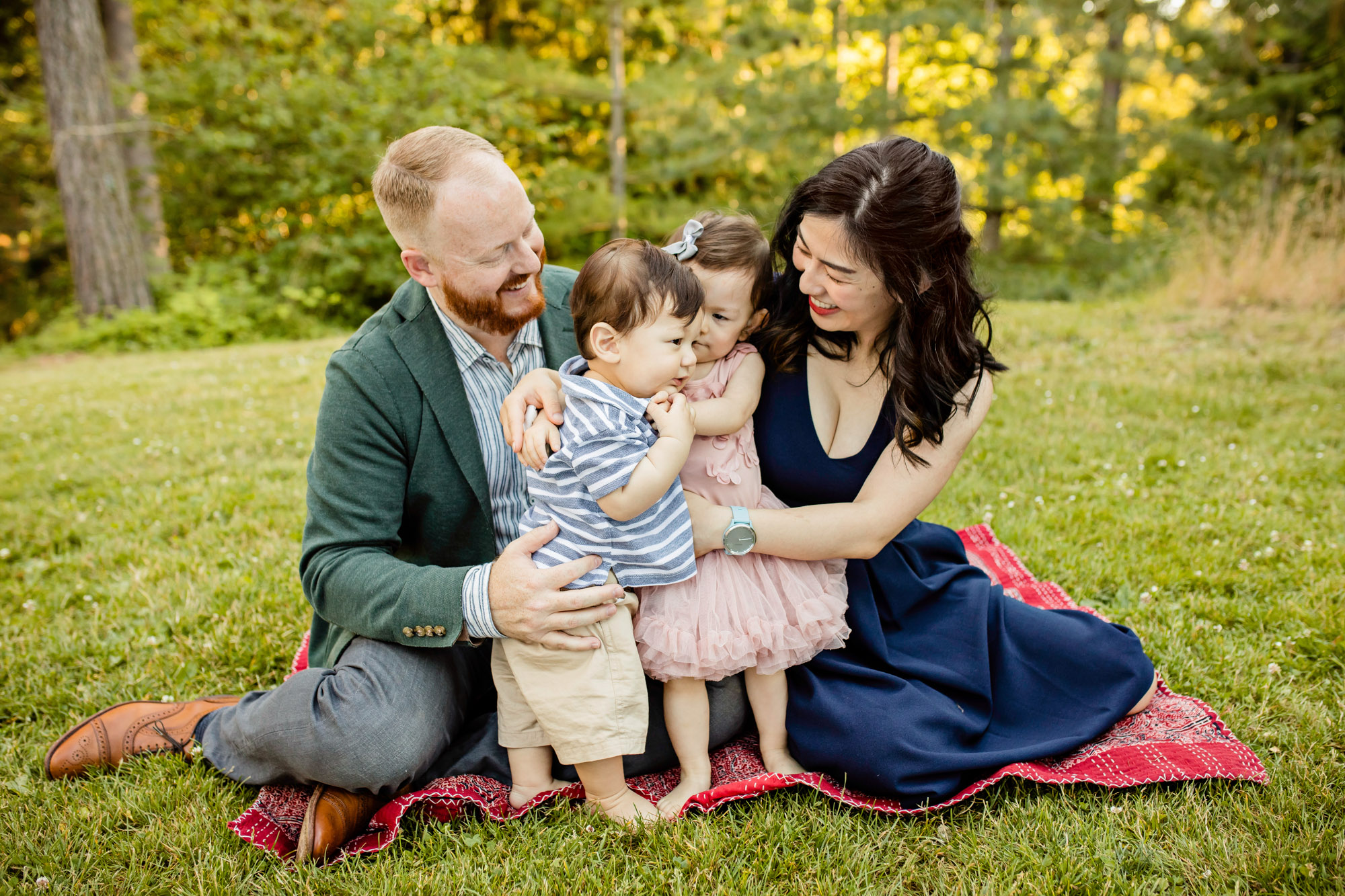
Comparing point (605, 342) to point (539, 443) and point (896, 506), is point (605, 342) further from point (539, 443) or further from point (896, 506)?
point (896, 506)

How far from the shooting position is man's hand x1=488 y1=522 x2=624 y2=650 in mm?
2049

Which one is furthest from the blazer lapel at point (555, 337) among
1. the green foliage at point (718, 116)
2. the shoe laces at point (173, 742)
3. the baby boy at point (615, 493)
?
the green foliage at point (718, 116)

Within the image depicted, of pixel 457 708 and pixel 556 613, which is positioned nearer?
pixel 556 613

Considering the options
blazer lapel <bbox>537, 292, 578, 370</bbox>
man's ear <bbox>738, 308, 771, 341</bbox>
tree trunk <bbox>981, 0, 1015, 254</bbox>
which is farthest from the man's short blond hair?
tree trunk <bbox>981, 0, 1015, 254</bbox>

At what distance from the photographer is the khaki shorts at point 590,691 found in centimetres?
212

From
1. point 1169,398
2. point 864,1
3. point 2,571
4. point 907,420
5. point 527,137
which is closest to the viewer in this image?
point 907,420

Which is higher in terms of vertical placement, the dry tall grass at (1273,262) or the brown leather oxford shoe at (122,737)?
the dry tall grass at (1273,262)

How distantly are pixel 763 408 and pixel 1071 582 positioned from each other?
68.9 inches

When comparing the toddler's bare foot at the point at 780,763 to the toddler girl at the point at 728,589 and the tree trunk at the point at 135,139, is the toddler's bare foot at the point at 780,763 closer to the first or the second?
the toddler girl at the point at 728,589

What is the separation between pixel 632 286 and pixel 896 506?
920mm

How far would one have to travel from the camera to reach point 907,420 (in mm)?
2221

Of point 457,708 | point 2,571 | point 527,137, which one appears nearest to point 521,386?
point 457,708

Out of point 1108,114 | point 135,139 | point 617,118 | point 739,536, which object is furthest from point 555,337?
point 1108,114

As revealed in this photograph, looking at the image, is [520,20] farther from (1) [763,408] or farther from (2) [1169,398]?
(1) [763,408]
